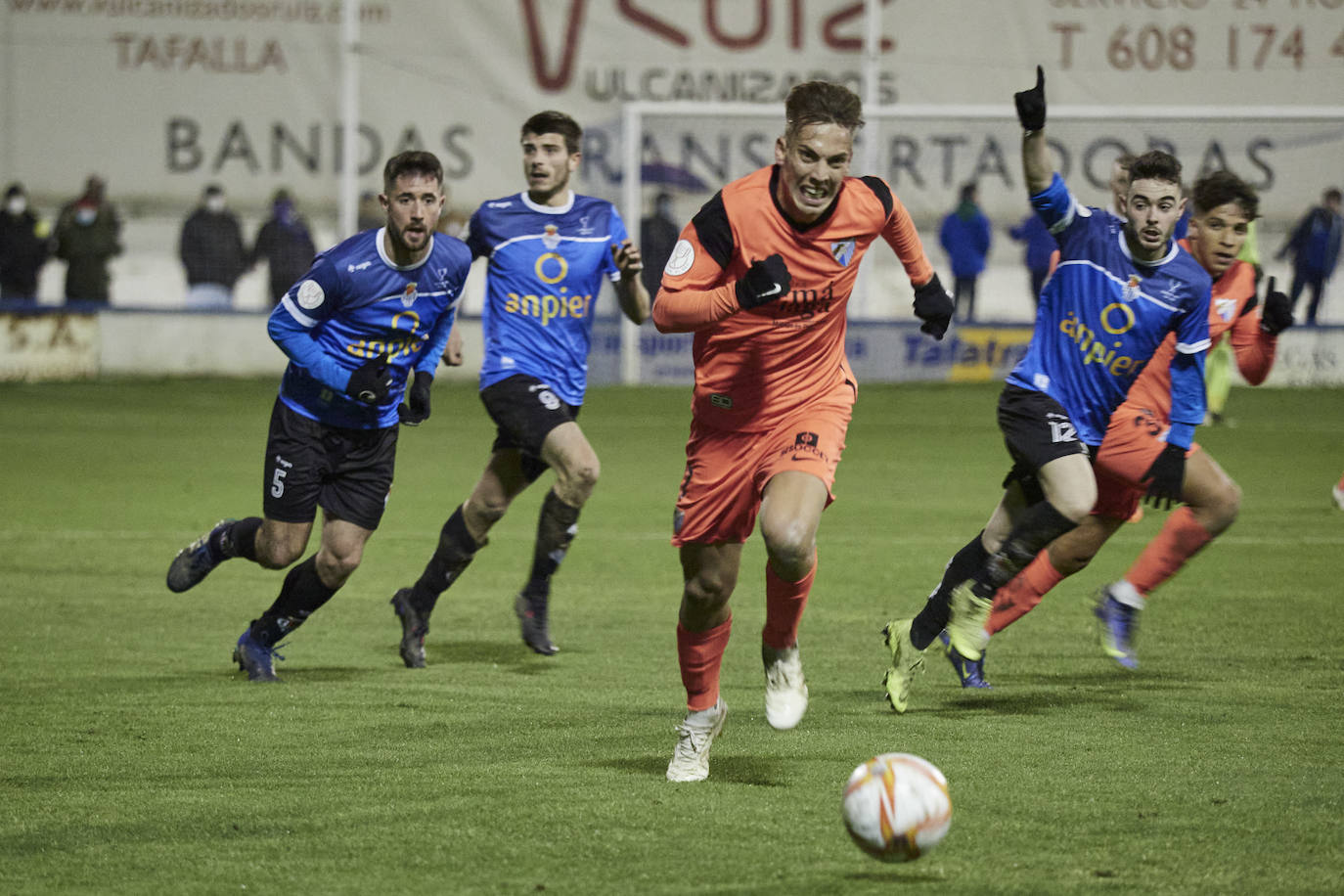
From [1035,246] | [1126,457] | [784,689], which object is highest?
[1035,246]

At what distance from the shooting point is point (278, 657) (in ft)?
22.8

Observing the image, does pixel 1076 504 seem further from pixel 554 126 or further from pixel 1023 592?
pixel 554 126

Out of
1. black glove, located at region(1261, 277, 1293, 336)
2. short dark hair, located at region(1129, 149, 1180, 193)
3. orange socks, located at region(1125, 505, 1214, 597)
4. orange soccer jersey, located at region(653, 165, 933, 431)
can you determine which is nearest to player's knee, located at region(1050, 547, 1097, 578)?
orange socks, located at region(1125, 505, 1214, 597)

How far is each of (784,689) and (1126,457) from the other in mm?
2126

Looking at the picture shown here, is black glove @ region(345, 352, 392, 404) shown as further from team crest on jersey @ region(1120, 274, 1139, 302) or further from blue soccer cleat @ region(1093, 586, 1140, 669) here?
blue soccer cleat @ region(1093, 586, 1140, 669)

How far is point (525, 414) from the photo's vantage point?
7.67 m

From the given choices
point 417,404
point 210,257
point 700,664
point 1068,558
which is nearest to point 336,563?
point 417,404

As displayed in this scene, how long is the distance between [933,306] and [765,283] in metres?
0.96

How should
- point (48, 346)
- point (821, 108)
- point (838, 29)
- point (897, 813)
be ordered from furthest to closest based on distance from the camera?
point (838, 29), point (48, 346), point (821, 108), point (897, 813)

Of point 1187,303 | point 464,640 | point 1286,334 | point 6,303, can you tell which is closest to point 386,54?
point 6,303

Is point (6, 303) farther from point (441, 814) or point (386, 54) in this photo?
point (441, 814)

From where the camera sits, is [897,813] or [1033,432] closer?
[897,813]

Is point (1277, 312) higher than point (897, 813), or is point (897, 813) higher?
point (1277, 312)

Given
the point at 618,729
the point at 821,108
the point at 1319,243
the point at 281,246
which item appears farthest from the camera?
the point at 281,246
